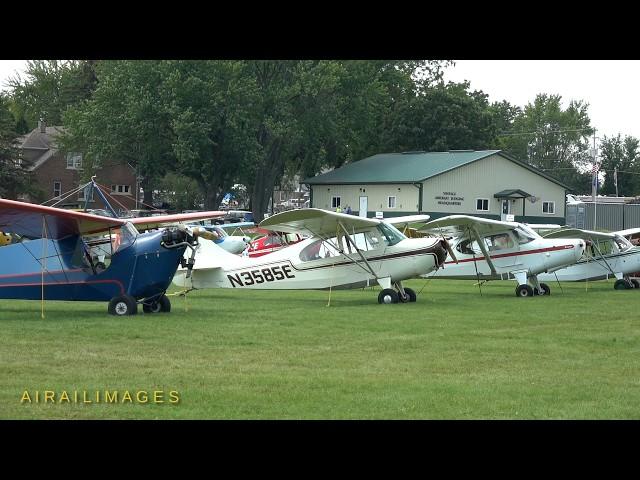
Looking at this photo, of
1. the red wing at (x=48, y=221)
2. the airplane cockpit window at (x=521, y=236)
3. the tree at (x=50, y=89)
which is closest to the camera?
the red wing at (x=48, y=221)

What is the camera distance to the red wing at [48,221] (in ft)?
53.2

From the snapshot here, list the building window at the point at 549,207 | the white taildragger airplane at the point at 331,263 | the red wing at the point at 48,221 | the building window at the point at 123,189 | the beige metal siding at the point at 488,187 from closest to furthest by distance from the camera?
the red wing at the point at 48,221, the white taildragger airplane at the point at 331,263, the beige metal siding at the point at 488,187, the building window at the point at 549,207, the building window at the point at 123,189

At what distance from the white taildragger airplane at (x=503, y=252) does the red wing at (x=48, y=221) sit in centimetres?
997

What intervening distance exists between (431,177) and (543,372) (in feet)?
168

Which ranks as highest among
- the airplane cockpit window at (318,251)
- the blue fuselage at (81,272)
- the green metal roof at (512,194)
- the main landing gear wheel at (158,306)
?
the green metal roof at (512,194)

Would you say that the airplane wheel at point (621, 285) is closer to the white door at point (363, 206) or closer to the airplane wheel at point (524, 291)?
the airplane wheel at point (524, 291)

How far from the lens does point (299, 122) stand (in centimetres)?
6575

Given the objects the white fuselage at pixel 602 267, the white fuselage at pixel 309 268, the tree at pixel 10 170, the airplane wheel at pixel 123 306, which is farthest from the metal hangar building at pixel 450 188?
the airplane wheel at pixel 123 306

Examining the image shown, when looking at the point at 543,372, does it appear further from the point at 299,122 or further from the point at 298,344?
the point at 299,122

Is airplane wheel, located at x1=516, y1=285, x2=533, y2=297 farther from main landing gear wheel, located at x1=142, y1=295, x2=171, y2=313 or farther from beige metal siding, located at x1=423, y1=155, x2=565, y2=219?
beige metal siding, located at x1=423, y1=155, x2=565, y2=219

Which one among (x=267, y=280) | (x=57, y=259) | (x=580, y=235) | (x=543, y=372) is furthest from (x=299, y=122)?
(x=543, y=372)

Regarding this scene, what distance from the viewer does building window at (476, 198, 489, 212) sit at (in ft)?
215

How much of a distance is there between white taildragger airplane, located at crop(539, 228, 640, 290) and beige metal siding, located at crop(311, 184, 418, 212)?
34.4 metres

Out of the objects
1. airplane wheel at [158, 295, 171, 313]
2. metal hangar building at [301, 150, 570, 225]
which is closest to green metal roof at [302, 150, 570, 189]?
metal hangar building at [301, 150, 570, 225]
